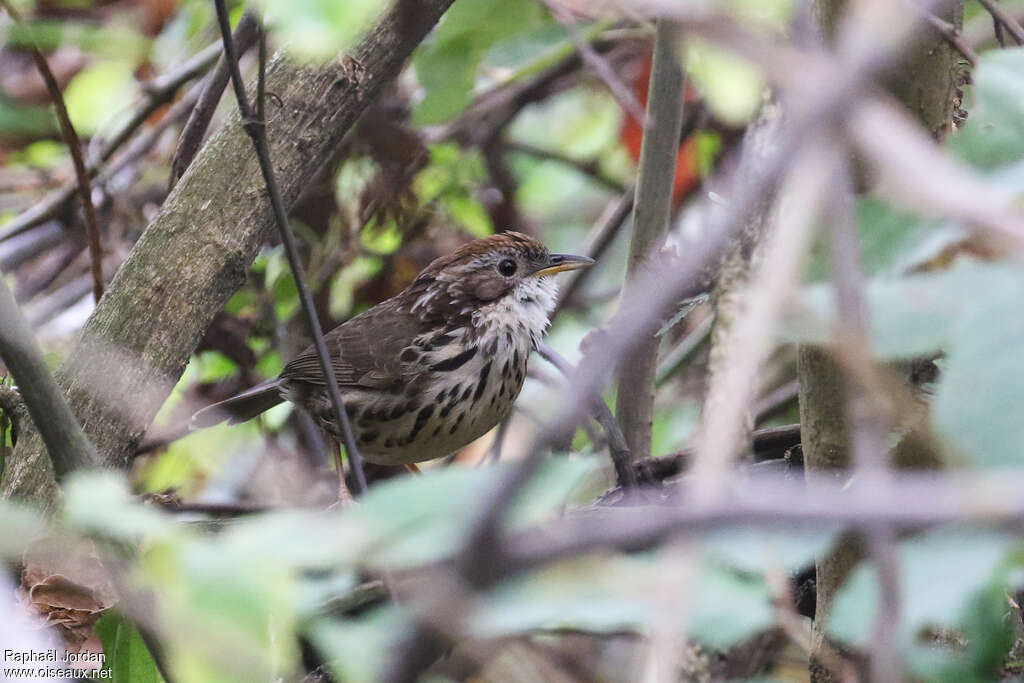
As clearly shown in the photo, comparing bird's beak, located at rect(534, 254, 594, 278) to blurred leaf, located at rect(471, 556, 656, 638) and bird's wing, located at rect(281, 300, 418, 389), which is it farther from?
blurred leaf, located at rect(471, 556, 656, 638)

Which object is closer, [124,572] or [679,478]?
[124,572]

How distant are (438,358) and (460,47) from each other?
1260 millimetres

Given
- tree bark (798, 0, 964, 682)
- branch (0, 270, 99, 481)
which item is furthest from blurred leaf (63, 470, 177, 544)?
tree bark (798, 0, 964, 682)

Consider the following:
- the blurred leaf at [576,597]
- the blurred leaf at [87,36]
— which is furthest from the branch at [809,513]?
the blurred leaf at [87,36]

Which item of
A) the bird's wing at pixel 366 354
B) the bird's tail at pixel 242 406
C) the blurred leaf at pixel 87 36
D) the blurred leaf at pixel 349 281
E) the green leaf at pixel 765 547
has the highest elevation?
the blurred leaf at pixel 87 36

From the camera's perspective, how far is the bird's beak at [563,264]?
445 centimetres

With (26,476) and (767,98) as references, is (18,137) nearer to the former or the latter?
(26,476)

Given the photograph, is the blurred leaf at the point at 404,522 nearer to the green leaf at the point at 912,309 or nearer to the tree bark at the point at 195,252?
the green leaf at the point at 912,309

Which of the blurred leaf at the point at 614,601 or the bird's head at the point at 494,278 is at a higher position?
the blurred leaf at the point at 614,601

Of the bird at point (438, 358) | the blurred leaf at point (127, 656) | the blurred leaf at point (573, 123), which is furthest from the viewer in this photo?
the blurred leaf at point (573, 123)

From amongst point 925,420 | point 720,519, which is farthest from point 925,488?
point 925,420

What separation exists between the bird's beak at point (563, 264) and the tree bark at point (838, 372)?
94.5 inches

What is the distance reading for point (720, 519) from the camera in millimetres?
719

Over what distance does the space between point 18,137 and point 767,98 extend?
4.03 meters
